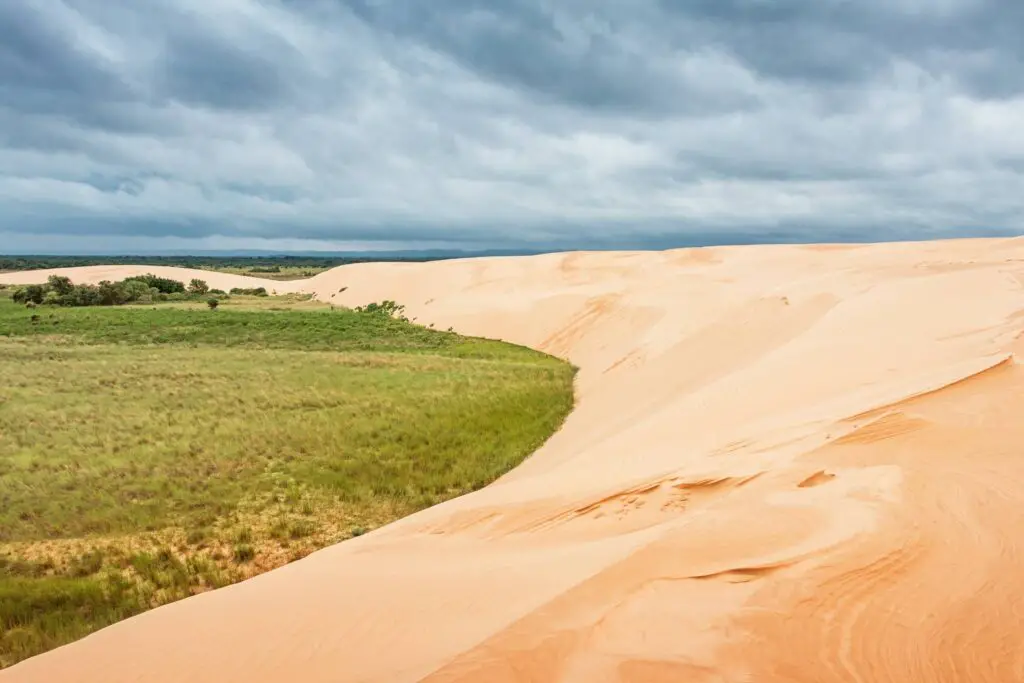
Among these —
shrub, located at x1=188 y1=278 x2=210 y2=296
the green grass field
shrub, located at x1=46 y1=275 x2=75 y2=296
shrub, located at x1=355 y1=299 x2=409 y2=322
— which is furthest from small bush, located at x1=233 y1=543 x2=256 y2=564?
shrub, located at x1=188 y1=278 x2=210 y2=296

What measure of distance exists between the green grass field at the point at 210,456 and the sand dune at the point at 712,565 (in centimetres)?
168

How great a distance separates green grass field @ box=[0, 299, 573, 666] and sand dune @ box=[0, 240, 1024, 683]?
1.68 meters

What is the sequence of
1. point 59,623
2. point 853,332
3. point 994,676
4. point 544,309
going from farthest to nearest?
1. point 544,309
2. point 853,332
3. point 59,623
4. point 994,676

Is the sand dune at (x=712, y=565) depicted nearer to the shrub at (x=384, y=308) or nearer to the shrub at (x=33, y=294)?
the shrub at (x=384, y=308)

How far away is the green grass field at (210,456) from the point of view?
7598 millimetres

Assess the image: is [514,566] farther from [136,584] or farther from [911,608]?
[136,584]

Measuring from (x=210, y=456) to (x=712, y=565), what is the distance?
9749 mm

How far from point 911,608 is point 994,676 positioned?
1.68 ft

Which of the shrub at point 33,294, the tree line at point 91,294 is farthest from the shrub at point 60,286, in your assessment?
the shrub at point 33,294

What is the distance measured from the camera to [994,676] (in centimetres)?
337

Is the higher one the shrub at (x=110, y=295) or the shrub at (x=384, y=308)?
the shrub at (x=110, y=295)

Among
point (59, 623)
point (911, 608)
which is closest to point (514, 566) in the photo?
point (911, 608)

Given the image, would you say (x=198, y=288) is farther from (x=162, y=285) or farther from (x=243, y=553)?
(x=243, y=553)

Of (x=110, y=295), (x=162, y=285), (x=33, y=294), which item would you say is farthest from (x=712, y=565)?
(x=162, y=285)
